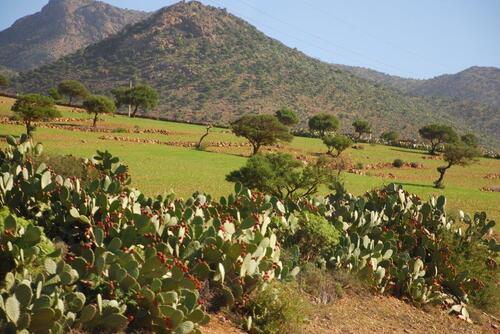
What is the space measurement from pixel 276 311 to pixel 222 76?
4172 inches

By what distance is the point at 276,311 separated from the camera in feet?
24.9

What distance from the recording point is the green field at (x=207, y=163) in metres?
30.0

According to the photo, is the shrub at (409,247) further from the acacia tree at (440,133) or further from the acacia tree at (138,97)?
the acacia tree at (440,133)

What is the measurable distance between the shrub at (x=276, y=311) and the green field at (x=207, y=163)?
10662 mm

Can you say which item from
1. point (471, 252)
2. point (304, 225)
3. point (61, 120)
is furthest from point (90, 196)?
point (61, 120)

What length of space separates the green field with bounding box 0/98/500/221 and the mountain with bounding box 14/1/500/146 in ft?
101

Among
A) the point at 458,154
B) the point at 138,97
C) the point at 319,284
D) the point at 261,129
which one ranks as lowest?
the point at 319,284

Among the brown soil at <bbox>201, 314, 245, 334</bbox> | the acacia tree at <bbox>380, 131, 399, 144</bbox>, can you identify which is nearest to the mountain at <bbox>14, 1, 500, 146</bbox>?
the acacia tree at <bbox>380, 131, 399, 144</bbox>

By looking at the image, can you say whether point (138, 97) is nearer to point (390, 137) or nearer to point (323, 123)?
point (323, 123)

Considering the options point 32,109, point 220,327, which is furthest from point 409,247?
point 32,109

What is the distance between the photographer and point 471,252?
41.5 feet

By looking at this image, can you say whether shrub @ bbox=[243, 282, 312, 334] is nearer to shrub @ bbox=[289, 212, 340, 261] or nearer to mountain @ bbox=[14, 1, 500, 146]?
shrub @ bbox=[289, 212, 340, 261]

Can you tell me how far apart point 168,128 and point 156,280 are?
185 ft

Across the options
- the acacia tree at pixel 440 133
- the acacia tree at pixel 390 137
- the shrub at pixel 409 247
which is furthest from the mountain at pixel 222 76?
the shrub at pixel 409 247
